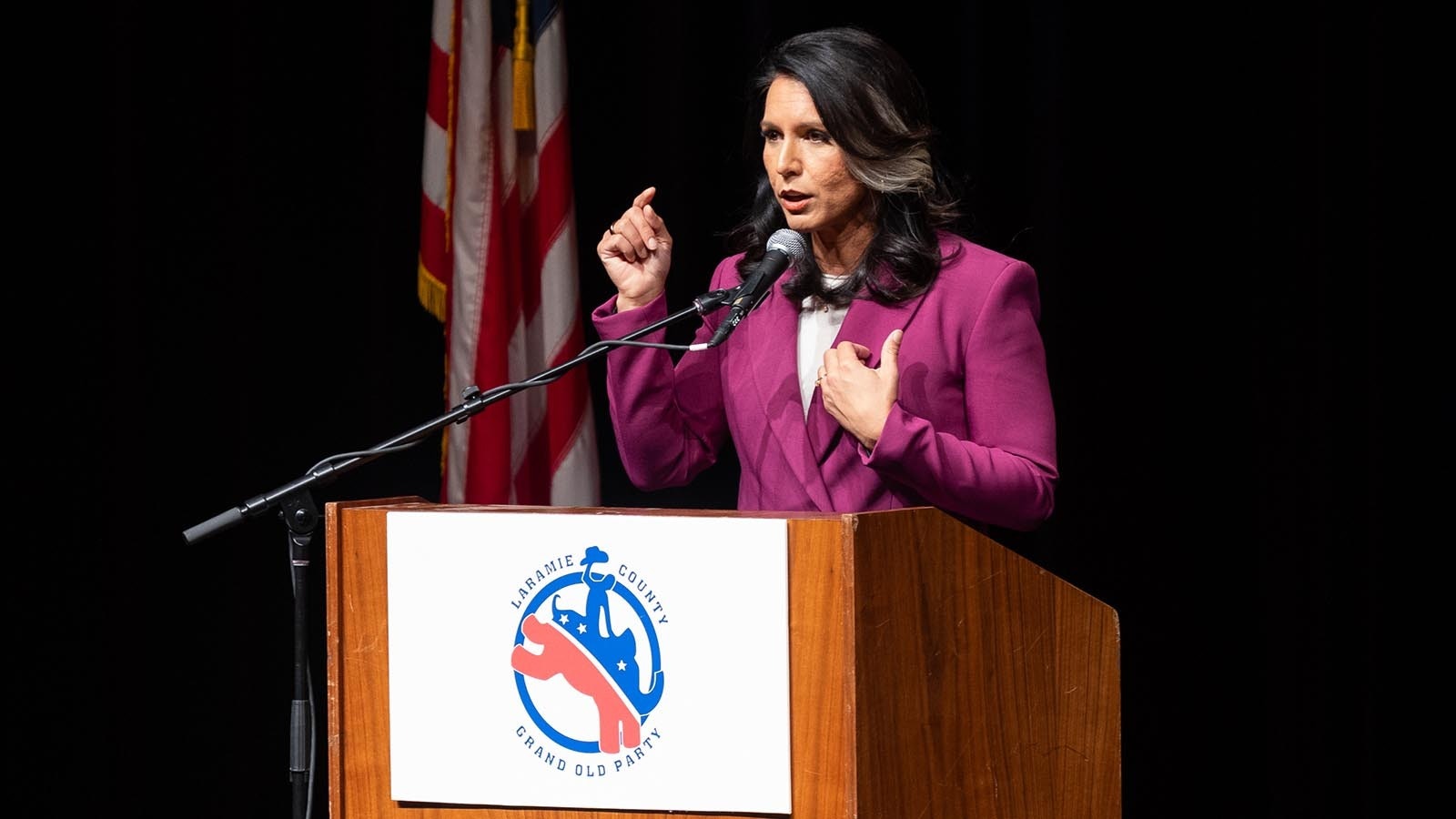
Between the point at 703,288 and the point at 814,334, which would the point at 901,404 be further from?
the point at 703,288

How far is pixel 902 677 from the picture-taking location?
1428mm

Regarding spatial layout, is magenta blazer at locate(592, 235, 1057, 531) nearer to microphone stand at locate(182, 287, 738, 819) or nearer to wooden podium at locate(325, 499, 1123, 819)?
wooden podium at locate(325, 499, 1123, 819)

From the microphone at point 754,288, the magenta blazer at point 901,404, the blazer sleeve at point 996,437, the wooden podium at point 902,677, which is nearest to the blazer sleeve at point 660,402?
the magenta blazer at point 901,404

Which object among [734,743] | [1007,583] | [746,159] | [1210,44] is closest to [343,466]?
[734,743]

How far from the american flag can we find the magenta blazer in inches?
41.5

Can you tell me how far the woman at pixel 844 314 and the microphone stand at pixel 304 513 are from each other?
36cm

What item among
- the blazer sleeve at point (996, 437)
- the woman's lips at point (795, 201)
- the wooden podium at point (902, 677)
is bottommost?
the wooden podium at point (902, 677)

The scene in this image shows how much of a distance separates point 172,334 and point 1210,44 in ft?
7.16

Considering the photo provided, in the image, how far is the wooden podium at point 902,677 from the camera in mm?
1385

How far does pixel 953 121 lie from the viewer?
10.2 feet

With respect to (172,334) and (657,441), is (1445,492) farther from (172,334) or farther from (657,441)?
(172,334)

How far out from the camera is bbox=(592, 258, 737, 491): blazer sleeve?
6.75 feet

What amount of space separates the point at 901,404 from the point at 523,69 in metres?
1.52

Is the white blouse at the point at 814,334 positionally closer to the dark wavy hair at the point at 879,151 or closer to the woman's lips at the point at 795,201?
the dark wavy hair at the point at 879,151
